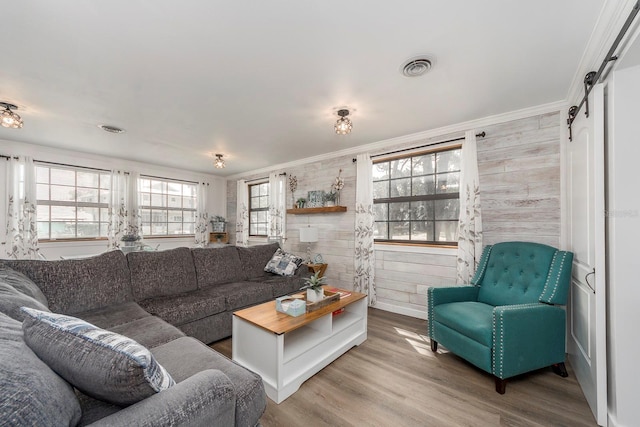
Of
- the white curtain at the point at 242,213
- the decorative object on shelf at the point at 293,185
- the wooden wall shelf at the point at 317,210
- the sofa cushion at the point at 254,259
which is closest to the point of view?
the sofa cushion at the point at 254,259

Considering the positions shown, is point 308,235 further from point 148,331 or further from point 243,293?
point 148,331

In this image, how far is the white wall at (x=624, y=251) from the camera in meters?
1.47

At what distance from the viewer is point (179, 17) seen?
152cm

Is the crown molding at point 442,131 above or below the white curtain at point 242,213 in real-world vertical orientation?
above

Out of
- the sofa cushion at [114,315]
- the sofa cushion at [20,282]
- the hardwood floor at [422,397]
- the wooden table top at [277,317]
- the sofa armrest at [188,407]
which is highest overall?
the sofa cushion at [20,282]

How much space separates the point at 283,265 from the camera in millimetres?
3775

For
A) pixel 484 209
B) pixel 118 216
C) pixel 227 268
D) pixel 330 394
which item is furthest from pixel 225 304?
pixel 118 216

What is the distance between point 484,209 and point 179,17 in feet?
10.6

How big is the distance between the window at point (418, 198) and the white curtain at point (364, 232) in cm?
21

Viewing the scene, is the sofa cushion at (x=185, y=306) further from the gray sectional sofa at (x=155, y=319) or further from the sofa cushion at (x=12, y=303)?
the sofa cushion at (x=12, y=303)

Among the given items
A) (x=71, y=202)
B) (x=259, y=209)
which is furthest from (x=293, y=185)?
(x=71, y=202)

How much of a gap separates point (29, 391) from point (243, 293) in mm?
2356

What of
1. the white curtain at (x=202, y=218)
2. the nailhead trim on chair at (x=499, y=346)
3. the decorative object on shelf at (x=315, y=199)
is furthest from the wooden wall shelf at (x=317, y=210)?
the nailhead trim on chair at (x=499, y=346)

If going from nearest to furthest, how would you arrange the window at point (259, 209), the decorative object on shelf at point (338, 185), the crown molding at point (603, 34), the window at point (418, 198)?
the crown molding at point (603, 34), the window at point (418, 198), the decorative object on shelf at point (338, 185), the window at point (259, 209)
